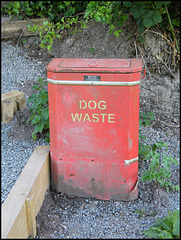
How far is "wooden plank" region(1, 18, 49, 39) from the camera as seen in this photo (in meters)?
5.60

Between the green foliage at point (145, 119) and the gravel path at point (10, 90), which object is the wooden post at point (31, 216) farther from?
the green foliage at point (145, 119)

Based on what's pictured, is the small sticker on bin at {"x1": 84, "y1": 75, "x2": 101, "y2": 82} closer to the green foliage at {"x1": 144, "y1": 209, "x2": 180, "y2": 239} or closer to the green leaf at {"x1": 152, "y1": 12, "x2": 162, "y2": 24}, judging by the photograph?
the green foliage at {"x1": 144, "y1": 209, "x2": 180, "y2": 239}

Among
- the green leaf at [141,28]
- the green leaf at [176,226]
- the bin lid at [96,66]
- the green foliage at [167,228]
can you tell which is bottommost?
the green foliage at [167,228]

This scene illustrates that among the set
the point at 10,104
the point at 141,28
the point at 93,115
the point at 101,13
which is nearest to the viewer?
the point at 93,115

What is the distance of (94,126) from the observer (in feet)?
9.46

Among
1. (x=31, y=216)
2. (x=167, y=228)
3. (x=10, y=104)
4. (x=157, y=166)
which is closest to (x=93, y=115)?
(x=157, y=166)

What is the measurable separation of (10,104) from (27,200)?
1.95 m

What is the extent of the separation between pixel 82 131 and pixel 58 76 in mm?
527

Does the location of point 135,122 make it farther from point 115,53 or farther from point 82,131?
point 115,53

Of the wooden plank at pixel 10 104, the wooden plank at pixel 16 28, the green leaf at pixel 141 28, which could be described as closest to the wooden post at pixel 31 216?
the wooden plank at pixel 10 104

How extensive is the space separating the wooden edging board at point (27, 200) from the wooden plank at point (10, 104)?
4.05 ft

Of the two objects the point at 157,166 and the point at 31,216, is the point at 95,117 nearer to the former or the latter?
the point at 157,166

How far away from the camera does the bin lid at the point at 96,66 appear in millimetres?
2680

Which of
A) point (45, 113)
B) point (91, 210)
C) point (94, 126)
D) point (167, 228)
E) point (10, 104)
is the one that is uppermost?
point (94, 126)
